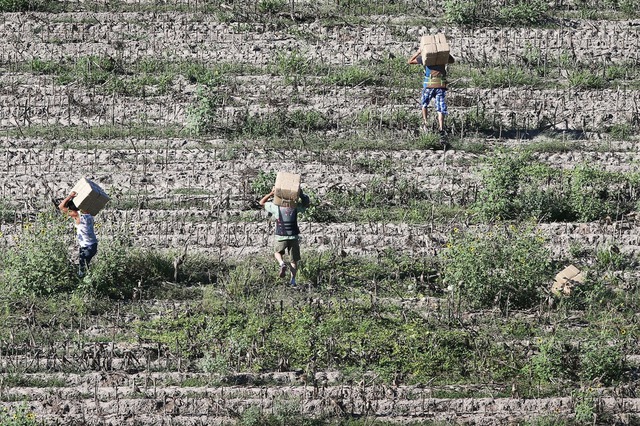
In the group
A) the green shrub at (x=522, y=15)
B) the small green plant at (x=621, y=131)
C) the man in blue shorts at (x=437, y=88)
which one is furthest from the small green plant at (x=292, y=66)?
the small green plant at (x=621, y=131)

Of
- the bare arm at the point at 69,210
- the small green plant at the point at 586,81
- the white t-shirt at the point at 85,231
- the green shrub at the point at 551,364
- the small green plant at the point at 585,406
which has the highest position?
the small green plant at the point at 586,81

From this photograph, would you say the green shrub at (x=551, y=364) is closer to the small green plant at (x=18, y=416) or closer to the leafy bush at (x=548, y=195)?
the leafy bush at (x=548, y=195)

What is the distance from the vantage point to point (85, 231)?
18500 mm

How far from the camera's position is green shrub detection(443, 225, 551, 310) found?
1836cm

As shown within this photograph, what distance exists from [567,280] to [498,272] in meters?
0.83

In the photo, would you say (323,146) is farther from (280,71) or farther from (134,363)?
(134,363)

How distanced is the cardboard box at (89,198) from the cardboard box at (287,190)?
6.72 ft

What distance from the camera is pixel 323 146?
2219cm

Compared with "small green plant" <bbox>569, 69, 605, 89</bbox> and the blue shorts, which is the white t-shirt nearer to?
the blue shorts

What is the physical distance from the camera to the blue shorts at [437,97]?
2225 centimetres

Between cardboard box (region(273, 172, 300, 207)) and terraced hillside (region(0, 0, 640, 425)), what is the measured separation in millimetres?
960

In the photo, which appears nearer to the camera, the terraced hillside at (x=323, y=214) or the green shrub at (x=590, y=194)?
the terraced hillside at (x=323, y=214)

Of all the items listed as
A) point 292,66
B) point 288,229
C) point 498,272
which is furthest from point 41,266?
point 292,66

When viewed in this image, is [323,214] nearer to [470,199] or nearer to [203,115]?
[470,199]
